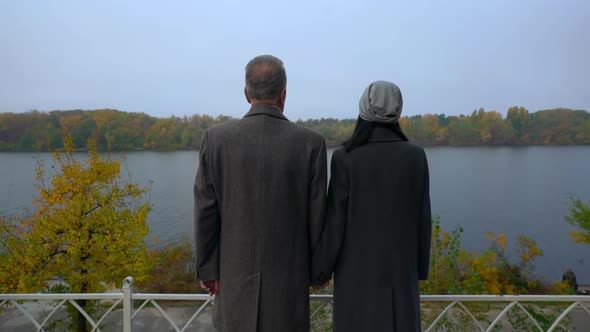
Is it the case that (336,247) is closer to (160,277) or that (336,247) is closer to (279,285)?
(279,285)

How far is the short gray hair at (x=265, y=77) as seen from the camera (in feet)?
4.02

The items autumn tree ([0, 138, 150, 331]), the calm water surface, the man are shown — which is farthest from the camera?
the calm water surface

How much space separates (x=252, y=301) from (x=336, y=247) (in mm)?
347

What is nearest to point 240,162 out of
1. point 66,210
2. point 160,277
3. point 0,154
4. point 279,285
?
point 279,285

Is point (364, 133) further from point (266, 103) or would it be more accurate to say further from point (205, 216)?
point (205, 216)

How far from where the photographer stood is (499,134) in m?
16.8

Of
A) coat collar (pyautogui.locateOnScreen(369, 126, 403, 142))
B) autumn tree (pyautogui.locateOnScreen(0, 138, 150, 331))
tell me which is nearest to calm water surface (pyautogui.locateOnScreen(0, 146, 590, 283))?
autumn tree (pyautogui.locateOnScreen(0, 138, 150, 331))

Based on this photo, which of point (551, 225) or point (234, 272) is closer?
point (234, 272)

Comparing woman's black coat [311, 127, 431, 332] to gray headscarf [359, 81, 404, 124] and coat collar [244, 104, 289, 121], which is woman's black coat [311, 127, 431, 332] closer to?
gray headscarf [359, 81, 404, 124]

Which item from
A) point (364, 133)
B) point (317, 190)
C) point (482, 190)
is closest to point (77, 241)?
point (317, 190)

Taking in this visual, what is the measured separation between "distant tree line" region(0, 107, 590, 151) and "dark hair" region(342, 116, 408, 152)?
820 cm

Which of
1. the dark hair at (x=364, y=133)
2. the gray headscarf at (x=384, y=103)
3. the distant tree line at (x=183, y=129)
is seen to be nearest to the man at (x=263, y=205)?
the dark hair at (x=364, y=133)

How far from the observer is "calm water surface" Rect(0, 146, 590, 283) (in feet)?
50.5

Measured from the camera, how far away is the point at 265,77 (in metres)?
1.22
